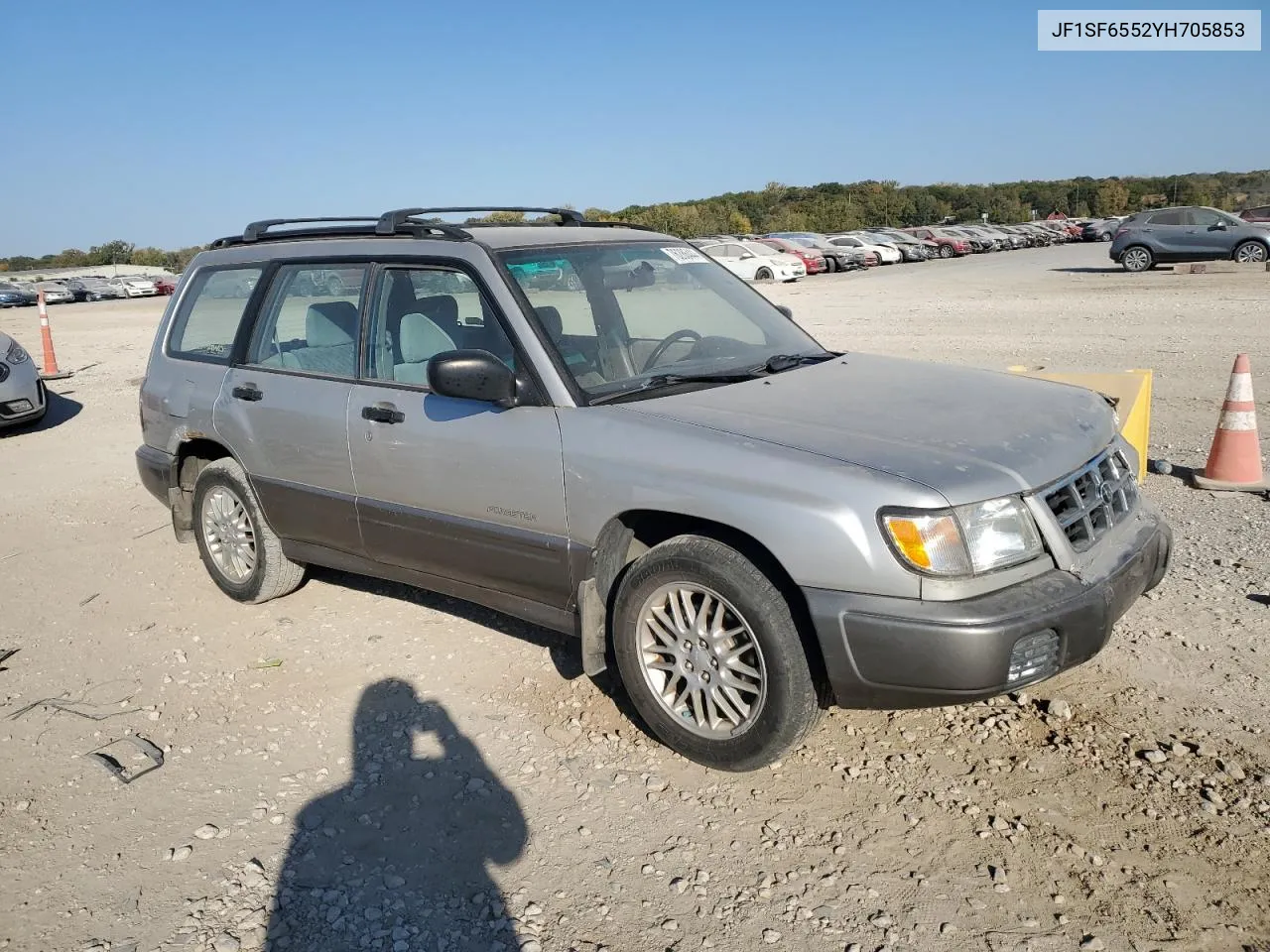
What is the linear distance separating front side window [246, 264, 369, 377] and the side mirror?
950mm

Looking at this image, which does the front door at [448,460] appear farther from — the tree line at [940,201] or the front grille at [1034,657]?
the tree line at [940,201]

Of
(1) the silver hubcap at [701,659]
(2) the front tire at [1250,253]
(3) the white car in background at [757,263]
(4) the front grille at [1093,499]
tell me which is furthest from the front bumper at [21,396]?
(2) the front tire at [1250,253]

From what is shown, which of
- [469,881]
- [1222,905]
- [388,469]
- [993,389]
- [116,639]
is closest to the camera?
[1222,905]

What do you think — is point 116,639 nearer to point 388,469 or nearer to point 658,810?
point 388,469

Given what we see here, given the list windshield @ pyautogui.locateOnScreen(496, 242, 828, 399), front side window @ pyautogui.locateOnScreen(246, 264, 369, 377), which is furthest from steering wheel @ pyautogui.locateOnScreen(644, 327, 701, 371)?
front side window @ pyautogui.locateOnScreen(246, 264, 369, 377)

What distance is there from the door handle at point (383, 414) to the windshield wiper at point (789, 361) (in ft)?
5.07

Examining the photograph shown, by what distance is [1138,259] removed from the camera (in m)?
27.2

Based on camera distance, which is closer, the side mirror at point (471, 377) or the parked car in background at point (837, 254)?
the side mirror at point (471, 377)

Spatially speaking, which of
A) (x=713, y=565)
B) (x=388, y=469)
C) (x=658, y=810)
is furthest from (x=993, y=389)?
(x=388, y=469)

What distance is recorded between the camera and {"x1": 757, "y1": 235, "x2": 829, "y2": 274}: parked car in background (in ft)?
123

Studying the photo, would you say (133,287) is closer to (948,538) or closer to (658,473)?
(658,473)

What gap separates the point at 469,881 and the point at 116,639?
9.64 feet

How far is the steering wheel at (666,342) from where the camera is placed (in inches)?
168

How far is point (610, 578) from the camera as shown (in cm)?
384
